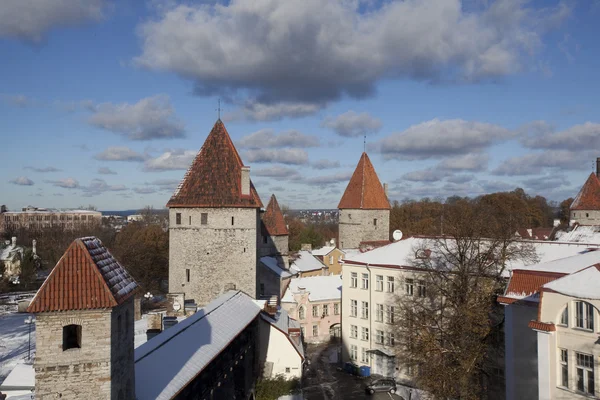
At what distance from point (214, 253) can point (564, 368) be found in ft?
54.5

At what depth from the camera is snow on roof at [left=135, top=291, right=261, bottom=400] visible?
1009cm

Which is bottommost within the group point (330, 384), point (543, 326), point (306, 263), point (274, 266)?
point (330, 384)

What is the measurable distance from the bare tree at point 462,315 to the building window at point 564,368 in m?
5.52

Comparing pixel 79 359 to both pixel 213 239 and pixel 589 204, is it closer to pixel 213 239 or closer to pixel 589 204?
pixel 213 239

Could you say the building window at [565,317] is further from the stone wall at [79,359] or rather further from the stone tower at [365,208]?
the stone tower at [365,208]

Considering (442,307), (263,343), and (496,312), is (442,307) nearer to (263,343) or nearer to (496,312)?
(496,312)

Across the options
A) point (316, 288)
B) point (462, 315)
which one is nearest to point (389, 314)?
point (462, 315)

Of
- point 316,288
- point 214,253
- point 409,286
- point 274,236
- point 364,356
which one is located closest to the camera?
point 214,253

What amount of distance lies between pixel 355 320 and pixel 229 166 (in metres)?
11.1

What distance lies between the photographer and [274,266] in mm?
36719

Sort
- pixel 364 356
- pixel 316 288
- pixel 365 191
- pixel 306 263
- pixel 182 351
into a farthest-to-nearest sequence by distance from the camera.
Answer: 1. pixel 365 191
2. pixel 306 263
3. pixel 316 288
4. pixel 364 356
5. pixel 182 351

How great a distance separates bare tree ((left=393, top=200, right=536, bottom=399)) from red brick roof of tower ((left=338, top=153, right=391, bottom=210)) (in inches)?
848

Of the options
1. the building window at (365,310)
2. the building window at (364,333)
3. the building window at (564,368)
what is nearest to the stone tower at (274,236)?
the building window at (365,310)

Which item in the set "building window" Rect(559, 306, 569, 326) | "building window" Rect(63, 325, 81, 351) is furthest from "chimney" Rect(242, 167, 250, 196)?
"building window" Rect(63, 325, 81, 351)
